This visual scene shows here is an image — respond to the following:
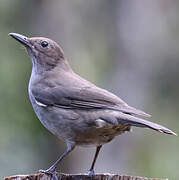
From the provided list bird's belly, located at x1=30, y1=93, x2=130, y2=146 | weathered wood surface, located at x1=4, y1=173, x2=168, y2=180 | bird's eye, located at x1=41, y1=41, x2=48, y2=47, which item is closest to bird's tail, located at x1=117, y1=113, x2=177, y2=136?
bird's belly, located at x1=30, y1=93, x2=130, y2=146

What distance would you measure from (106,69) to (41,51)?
570 centimetres

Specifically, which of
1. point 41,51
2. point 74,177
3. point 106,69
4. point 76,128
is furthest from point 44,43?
point 106,69

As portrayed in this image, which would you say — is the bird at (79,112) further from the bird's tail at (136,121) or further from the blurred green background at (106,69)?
the blurred green background at (106,69)

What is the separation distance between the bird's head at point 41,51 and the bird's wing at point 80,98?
562 millimetres

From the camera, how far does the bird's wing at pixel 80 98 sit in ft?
23.1

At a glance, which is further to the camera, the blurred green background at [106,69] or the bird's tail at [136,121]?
the blurred green background at [106,69]

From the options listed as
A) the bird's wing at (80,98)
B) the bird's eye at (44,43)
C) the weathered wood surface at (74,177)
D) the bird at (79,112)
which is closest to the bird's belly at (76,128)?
the bird at (79,112)

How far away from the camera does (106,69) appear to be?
13.5 m

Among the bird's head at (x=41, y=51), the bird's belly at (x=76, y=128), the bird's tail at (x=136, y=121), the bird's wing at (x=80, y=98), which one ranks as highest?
the bird's head at (x=41, y=51)

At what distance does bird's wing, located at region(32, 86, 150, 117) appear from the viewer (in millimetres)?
7039

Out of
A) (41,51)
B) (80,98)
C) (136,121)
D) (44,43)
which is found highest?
(44,43)

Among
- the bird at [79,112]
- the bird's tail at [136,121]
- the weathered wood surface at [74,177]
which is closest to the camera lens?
the weathered wood surface at [74,177]

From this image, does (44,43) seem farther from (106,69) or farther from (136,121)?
(106,69)

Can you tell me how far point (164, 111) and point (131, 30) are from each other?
214cm
